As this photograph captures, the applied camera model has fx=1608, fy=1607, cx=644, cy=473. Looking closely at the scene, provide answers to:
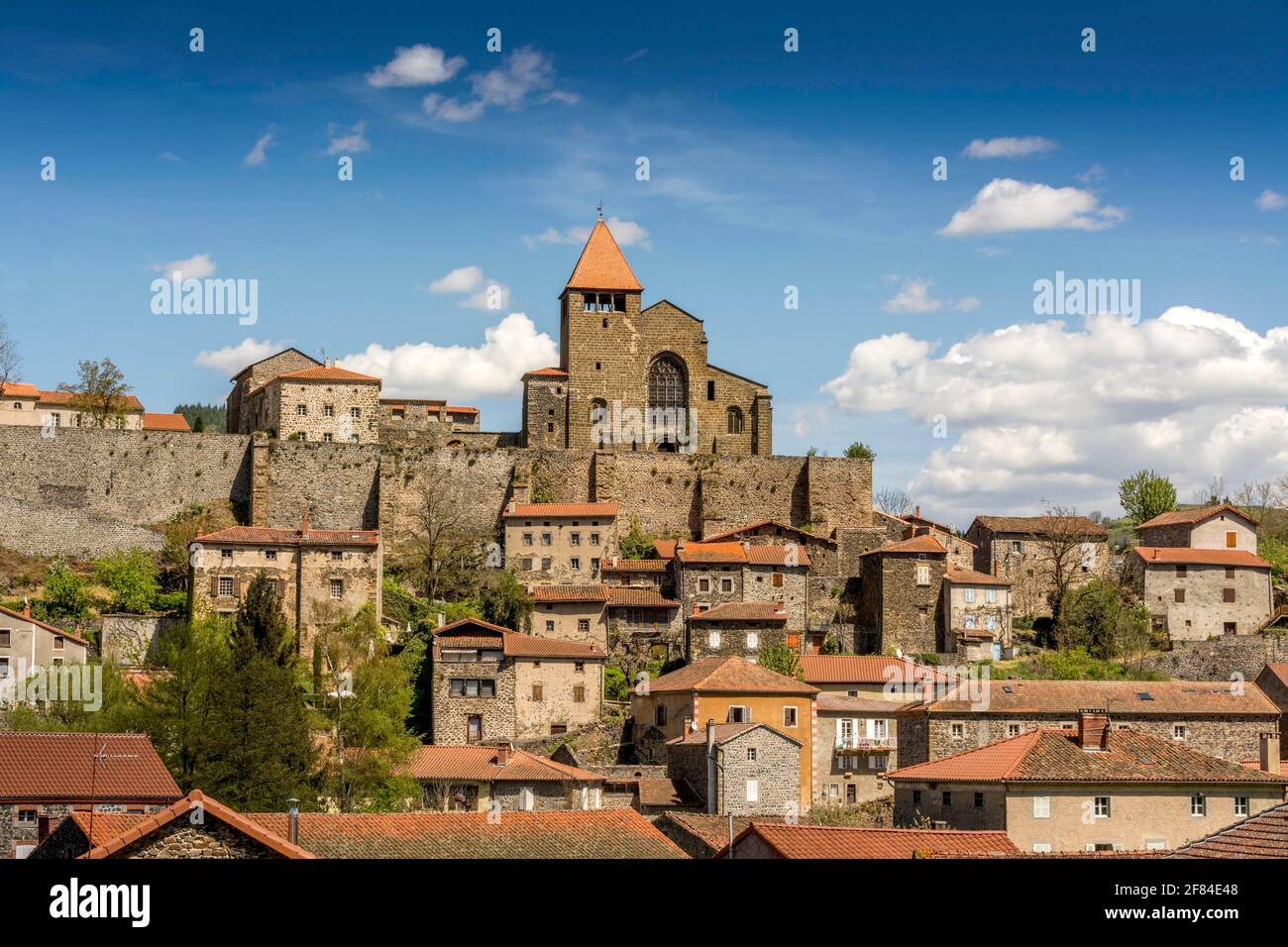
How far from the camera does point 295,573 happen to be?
52.0 metres

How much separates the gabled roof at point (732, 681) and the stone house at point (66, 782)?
1786 centimetres

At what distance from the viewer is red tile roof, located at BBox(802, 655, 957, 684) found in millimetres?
49781

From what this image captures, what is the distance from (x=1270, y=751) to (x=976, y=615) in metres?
12.9

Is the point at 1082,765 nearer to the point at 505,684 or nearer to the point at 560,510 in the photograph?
the point at 505,684

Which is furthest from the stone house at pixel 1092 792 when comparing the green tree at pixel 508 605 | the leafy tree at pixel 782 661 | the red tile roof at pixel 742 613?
the green tree at pixel 508 605

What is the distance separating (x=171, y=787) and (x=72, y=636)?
19.9 meters

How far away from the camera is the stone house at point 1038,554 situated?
5978 cm

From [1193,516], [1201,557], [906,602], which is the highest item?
[1193,516]

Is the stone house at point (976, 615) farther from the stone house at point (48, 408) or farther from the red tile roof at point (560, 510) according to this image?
the stone house at point (48, 408)

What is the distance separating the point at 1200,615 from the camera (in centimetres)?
5878

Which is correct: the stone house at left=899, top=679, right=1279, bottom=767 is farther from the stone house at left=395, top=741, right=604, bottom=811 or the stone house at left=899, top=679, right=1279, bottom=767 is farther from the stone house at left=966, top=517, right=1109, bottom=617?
the stone house at left=966, top=517, right=1109, bottom=617

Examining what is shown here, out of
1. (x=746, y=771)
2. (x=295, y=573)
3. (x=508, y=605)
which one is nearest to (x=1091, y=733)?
(x=746, y=771)
